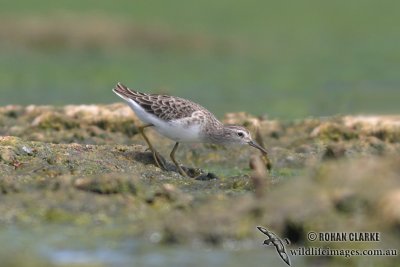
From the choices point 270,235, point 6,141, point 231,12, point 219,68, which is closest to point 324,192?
point 270,235

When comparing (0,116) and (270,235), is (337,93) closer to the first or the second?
(0,116)

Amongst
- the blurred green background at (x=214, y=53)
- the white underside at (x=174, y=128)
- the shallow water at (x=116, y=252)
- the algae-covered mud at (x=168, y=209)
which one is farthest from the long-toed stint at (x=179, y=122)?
the blurred green background at (x=214, y=53)

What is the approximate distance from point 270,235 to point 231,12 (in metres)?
28.9

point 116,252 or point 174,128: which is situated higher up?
point 174,128

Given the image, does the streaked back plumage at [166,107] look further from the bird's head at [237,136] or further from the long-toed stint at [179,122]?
the bird's head at [237,136]

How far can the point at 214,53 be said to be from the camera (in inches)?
1358

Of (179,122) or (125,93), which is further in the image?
(125,93)

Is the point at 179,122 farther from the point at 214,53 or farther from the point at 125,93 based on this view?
the point at 214,53

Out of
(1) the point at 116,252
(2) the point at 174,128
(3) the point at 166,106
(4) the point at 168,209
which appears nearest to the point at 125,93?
(3) the point at 166,106

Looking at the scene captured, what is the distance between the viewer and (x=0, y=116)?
1975 cm

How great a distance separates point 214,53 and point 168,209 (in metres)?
23.1

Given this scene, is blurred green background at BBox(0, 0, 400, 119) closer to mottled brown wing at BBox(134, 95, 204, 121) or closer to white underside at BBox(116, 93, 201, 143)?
mottled brown wing at BBox(134, 95, 204, 121)

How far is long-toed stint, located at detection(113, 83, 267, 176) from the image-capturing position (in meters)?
15.3

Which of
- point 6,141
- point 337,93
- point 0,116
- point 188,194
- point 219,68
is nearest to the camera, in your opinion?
point 188,194
